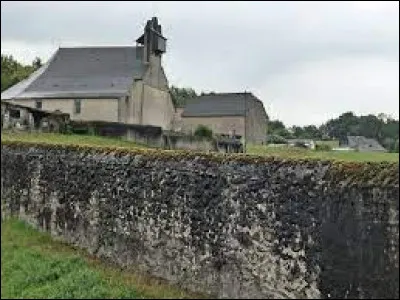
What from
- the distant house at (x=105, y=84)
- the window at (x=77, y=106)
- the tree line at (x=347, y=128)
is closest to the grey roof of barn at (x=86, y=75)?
the distant house at (x=105, y=84)

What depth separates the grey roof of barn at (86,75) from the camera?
4488 cm

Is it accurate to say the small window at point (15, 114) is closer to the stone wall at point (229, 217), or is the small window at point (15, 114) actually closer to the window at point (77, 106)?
the window at point (77, 106)

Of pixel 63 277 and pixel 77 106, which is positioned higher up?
pixel 77 106

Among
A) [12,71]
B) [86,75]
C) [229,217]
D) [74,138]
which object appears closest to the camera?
[229,217]

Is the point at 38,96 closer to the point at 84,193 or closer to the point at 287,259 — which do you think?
the point at 84,193

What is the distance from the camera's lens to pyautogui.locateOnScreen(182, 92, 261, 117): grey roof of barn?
196ft

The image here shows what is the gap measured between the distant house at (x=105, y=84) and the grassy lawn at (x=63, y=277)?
30796mm

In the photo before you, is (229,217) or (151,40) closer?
(229,217)

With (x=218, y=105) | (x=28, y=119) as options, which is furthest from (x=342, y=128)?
(x=28, y=119)

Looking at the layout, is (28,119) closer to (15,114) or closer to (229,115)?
(15,114)

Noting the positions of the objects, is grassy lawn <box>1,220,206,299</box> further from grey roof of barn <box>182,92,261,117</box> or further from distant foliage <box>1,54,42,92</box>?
grey roof of barn <box>182,92,261,117</box>

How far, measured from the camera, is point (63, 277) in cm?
1094

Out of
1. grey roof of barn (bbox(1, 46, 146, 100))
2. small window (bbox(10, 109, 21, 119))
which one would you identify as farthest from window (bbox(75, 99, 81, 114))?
small window (bbox(10, 109, 21, 119))

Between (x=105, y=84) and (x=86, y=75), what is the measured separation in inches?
87.6
